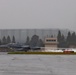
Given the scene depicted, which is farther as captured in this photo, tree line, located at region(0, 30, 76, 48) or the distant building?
tree line, located at region(0, 30, 76, 48)

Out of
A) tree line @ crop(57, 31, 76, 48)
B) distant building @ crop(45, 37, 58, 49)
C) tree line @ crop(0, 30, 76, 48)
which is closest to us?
distant building @ crop(45, 37, 58, 49)

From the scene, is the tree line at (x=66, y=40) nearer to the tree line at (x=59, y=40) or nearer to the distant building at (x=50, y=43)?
the tree line at (x=59, y=40)

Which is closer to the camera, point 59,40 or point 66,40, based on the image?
point 59,40

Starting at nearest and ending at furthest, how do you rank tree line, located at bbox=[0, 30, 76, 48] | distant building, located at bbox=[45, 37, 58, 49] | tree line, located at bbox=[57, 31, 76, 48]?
distant building, located at bbox=[45, 37, 58, 49]
tree line, located at bbox=[57, 31, 76, 48]
tree line, located at bbox=[0, 30, 76, 48]

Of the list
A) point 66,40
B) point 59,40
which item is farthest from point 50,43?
point 66,40

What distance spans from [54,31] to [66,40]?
4.93 m

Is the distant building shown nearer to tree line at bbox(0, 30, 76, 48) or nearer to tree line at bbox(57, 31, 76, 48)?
tree line at bbox(57, 31, 76, 48)

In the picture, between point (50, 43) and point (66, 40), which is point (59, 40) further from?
point (50, 43)

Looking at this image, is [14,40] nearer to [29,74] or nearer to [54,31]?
[54,31]

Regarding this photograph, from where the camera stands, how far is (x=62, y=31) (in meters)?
93.5

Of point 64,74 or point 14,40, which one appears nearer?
point 64,74

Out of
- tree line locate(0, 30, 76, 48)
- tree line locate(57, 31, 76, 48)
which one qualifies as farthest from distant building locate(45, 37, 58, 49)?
tree line locate(0, 30, 76, 48)

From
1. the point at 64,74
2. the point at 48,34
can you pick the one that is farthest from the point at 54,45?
the point at 64,74

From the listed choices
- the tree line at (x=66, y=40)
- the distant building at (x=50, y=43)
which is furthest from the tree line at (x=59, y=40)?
the distant building at (x=50, y=43)
